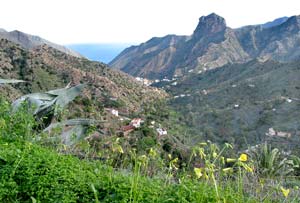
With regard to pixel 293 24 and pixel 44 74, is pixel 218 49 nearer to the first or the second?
pixel 293 24

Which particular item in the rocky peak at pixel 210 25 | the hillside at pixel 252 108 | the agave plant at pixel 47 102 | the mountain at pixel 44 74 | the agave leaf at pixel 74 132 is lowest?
the hillside at pixel 252 108

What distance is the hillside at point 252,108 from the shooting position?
121ft

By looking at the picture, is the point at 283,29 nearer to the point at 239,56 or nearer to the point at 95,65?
the point at 239,56

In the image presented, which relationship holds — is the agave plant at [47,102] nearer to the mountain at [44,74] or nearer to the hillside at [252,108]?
the mountain at [44,74]

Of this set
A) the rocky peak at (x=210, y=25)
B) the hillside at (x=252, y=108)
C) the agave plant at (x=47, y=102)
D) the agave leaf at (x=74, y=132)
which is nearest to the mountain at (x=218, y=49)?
the rocky peak at (x=210, y=25)

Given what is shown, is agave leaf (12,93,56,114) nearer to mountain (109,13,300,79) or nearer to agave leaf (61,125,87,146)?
agave leaf (61,125,87,146)

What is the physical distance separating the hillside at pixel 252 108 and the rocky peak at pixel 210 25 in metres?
56.4

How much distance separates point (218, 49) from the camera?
10731cm

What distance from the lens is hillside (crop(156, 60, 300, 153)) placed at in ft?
121

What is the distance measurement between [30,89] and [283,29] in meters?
105

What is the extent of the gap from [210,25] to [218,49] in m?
23.3

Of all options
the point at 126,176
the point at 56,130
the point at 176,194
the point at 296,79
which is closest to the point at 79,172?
the point at 126,176

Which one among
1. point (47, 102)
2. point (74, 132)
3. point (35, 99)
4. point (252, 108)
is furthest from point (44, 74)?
point (74, 132)

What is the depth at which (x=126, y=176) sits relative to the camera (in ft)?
10.6
